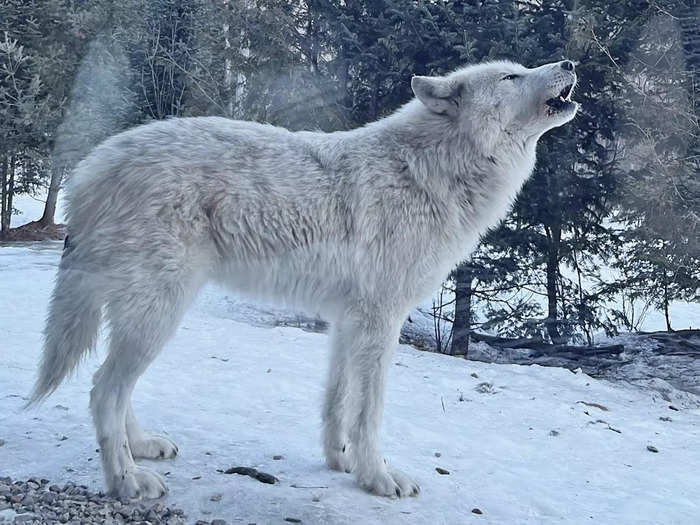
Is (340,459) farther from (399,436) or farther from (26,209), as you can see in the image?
(26,209)

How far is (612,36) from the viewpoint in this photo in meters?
7.58

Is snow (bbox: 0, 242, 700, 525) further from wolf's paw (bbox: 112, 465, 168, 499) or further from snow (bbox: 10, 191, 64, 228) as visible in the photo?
snow (bbox: 10, 191, 64, 228)

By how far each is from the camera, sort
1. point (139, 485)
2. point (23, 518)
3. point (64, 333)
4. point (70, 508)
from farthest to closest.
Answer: point (64, 333) < point (139, 485) < point (70, 508) < point (23, 518)

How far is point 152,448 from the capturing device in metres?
3.61

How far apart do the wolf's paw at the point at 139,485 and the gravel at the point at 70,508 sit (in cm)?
5

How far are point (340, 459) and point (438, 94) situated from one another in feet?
6.62

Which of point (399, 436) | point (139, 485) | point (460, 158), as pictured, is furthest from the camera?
point (399, 436)

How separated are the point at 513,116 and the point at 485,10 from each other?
4.49 m

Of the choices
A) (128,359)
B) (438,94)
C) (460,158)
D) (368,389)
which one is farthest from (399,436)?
(438,94)

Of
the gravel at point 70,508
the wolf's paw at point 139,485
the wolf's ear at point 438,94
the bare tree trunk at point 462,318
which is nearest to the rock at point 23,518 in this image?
the gravel at point 70,508

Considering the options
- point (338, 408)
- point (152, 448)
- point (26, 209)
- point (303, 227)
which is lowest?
point (152, 448)

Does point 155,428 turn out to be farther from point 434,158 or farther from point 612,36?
point 612,36

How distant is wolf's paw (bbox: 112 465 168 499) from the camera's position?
3.11 meters

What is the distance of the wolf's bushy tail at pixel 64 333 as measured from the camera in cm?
336
